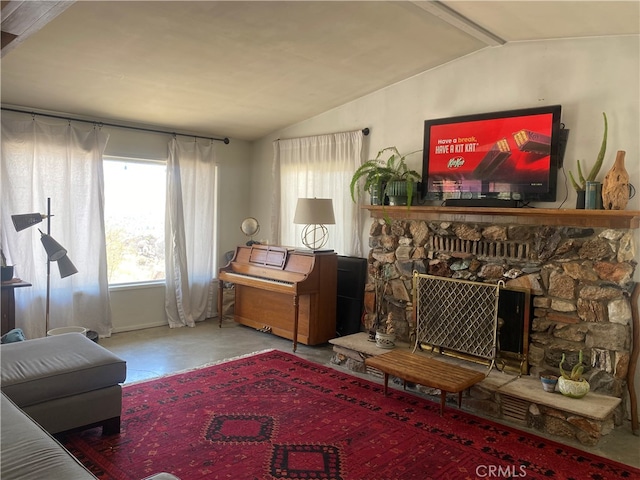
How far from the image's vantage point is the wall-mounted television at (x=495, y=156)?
352 cm

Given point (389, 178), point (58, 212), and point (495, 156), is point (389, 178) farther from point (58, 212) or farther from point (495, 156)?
point (58, 212)

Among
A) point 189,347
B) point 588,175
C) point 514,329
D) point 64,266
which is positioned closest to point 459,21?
point 588,175

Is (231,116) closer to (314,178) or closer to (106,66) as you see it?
(314,178)

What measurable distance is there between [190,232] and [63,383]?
3249 millimetres

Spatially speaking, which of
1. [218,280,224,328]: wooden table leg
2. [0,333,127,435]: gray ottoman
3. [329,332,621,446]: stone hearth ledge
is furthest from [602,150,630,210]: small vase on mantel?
[218,280,224,328]: wooden table leg

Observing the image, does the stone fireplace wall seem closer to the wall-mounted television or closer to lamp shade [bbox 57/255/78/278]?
the wall-mounted television

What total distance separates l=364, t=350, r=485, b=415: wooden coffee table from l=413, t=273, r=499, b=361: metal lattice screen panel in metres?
0.27

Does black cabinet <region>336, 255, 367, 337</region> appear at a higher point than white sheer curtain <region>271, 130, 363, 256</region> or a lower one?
lower

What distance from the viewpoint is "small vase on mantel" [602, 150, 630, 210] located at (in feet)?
10.1

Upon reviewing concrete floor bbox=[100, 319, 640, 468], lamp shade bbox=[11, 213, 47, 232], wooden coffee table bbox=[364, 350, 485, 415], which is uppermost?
lamp shade bbox=[11, 213, 47, 232]

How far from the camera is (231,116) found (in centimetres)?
523

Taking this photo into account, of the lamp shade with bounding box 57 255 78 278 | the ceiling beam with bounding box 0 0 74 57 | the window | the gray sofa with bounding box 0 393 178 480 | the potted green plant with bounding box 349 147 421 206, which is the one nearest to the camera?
the gray sofa with bounding box 0 393 178 480

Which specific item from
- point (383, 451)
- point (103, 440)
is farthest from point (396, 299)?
point (103, 440)

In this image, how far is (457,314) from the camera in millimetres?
3857
